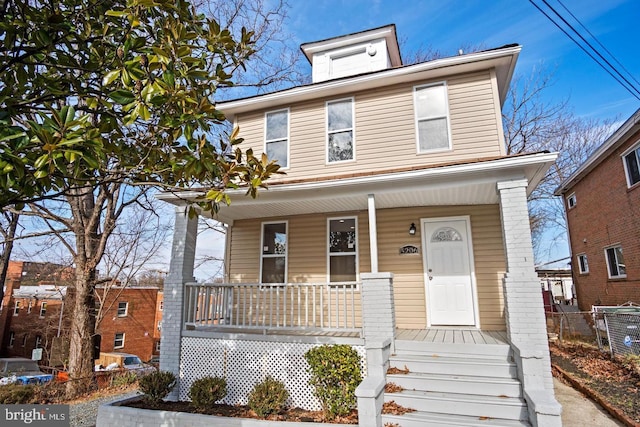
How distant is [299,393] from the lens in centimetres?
601

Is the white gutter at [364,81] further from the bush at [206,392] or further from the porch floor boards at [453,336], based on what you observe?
the bush at [206,392]

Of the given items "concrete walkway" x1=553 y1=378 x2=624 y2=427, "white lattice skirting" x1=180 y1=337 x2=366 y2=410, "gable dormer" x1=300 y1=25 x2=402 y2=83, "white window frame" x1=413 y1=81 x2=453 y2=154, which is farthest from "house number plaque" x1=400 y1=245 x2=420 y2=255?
"gable dormer" x1=300 y1=25 x2=402 y2=83

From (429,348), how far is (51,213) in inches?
459

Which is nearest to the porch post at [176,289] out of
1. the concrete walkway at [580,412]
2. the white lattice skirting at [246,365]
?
the white lattice skirting at [246,365]

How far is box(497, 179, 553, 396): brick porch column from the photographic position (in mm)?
5078

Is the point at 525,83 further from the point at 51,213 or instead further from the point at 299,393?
the point at 51,213

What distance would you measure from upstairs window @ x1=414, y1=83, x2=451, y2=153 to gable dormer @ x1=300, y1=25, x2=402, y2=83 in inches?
81.8

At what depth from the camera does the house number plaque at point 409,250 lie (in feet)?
24.8

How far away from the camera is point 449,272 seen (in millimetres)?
7273

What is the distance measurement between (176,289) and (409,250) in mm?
4863

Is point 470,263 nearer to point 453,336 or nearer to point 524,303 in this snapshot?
point 453,336

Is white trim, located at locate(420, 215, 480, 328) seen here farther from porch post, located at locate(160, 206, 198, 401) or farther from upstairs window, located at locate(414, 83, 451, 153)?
porch post, located at locate(160, 206, 198, 401)

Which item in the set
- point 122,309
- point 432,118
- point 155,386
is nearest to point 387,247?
point 432,118

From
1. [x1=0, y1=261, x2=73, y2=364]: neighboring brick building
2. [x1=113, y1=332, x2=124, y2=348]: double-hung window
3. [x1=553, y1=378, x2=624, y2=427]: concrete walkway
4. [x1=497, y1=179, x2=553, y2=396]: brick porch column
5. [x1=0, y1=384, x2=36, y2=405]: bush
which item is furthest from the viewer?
[x1=113, y1=332, x2=124, y2=348]: double-hung window
